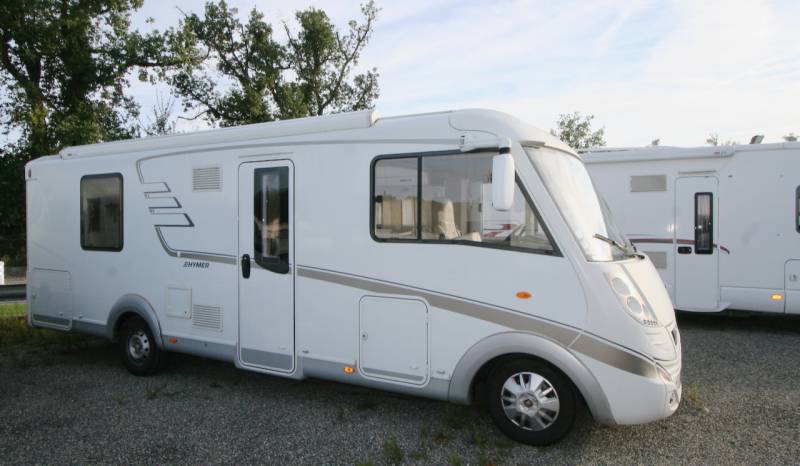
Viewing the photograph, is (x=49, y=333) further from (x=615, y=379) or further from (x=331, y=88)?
(x=331, y=88)

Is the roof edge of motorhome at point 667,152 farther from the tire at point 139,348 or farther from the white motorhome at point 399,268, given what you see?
the tire at point 139,348

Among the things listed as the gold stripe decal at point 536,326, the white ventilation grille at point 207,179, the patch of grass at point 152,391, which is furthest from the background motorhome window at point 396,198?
the patch of grass at point 152,391

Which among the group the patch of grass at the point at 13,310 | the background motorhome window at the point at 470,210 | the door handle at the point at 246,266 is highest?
the background motorhome window at the point at 470,210

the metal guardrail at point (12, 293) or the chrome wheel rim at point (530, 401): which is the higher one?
the chrome wheel rim at point (530, 401)

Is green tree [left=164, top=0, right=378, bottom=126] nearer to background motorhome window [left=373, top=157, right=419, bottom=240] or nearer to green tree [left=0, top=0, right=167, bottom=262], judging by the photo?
green tree [left=0, top=0, right=167, bottom=262]

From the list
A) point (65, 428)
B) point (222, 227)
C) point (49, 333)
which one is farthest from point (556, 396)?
point (49, 333)

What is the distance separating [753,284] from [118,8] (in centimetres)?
2159

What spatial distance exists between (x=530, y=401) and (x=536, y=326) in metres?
0.57

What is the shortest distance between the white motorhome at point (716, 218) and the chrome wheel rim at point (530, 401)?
5169mm

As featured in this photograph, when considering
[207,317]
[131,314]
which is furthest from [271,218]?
[131,314]

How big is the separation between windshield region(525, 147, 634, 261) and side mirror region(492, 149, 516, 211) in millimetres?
322

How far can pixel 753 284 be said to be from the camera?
786cm

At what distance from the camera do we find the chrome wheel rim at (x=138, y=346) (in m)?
6.16

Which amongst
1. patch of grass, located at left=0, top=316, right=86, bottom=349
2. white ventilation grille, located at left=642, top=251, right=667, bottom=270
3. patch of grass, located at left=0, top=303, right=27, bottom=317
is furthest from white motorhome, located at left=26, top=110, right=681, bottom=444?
patch of grass, located at left=0, top=303, right=27, bottom=317
